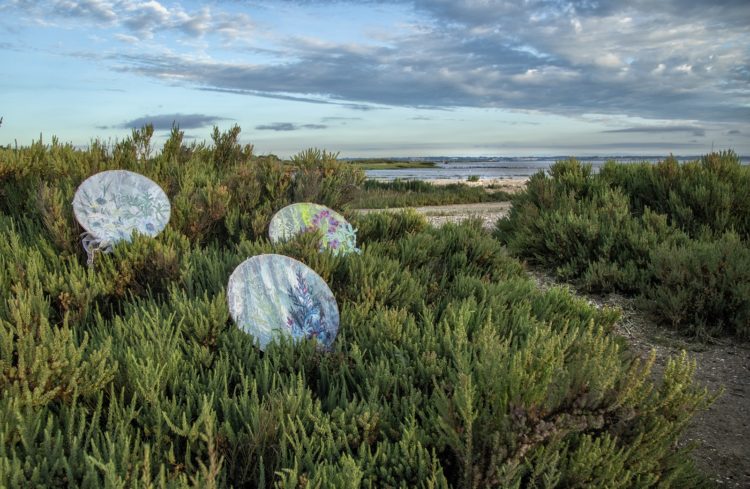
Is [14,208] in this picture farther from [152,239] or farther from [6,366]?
[6,366]

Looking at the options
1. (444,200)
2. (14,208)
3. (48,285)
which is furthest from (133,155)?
(444,200)

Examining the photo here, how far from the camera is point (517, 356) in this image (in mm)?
2941

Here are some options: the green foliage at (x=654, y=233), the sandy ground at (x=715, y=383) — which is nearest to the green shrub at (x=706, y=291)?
the green foliage at (x=654, y=233)

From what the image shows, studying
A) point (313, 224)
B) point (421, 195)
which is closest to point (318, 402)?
point (313, 224)

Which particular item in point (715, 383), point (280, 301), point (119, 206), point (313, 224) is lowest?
point (715, 383)

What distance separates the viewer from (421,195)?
71.0ft

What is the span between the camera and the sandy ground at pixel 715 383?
370 cm

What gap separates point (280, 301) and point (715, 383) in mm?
3775

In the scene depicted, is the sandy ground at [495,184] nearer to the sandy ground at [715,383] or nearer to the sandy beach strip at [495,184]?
the sandy beach strip at [495,184]

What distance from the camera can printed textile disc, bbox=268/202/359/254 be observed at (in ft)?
21.4

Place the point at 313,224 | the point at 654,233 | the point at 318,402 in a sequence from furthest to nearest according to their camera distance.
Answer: the point at 654,233 → the point at 313,224 → the point at 318,402

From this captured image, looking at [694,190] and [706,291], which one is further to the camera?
[694,190]

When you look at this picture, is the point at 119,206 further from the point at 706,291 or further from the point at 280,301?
the point at 706,291

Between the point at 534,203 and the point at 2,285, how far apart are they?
796 cm
